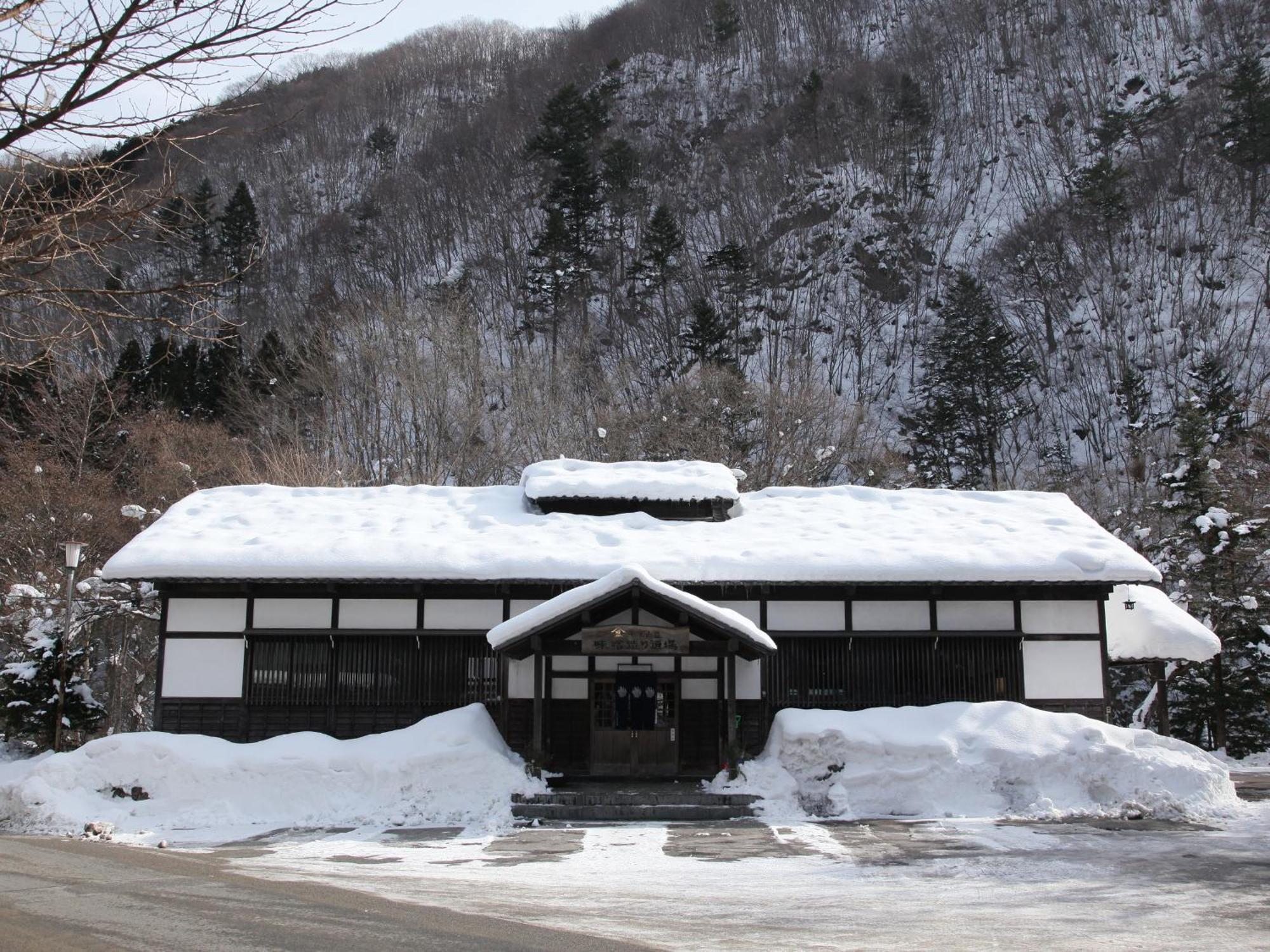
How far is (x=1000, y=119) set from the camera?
58.0m

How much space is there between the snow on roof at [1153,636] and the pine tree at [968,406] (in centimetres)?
1533

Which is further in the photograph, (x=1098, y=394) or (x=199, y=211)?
(x=1098, y=394)

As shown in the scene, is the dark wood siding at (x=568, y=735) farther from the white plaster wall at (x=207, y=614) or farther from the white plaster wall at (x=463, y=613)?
the white plaster wall at (x=207, y=614)

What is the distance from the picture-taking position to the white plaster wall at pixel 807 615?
1638 centimetres

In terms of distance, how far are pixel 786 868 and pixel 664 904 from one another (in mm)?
2217

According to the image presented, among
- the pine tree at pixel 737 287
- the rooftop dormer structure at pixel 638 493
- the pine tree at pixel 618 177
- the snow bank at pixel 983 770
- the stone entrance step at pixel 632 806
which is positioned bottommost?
the stone entrance step at pixel 632 806

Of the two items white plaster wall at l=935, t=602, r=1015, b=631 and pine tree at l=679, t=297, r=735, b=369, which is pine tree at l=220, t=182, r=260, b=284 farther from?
white plaster wall at l=935, t=602, r=1015, b=631

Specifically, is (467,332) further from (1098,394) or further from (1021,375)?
(1098,394)

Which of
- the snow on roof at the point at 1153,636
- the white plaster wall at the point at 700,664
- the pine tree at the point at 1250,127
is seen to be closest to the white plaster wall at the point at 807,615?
the white plaster wall at the point at 700,664

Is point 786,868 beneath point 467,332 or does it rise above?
beneath

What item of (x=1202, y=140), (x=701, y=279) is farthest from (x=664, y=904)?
(x=1202, y=140)

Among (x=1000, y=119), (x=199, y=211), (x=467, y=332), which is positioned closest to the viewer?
(x=199, y=211)

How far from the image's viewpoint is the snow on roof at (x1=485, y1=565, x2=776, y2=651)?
1432 centimetres

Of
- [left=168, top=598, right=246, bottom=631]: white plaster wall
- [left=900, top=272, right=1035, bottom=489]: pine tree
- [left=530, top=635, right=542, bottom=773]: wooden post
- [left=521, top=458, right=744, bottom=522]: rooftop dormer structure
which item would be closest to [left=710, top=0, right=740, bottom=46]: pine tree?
[left=900, top=272, right=1035, bottom=489]: pine tree
